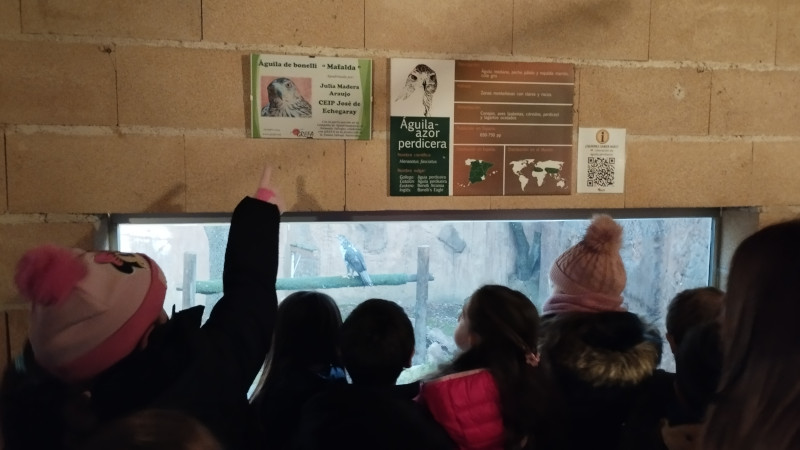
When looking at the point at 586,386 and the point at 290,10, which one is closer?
the point at 586,386

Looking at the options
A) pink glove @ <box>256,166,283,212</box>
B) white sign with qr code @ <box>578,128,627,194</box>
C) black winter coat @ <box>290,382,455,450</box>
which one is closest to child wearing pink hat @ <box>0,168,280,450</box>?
black winter coat @ <box>290,382,455,450</box>

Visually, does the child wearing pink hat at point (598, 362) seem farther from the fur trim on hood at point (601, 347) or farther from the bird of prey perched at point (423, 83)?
the bird of prey perched at point (423, 83)

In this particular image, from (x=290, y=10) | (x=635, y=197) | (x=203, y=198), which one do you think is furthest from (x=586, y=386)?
(x=290, y=10)

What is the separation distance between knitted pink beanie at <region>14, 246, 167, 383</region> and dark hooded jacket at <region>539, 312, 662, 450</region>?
964mm

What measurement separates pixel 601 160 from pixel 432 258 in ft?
2.09

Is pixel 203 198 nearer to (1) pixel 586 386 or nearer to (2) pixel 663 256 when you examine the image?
(1) pixel 586 386

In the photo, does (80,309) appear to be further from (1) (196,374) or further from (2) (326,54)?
(2) (326,54)

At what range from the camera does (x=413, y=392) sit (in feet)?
4.60

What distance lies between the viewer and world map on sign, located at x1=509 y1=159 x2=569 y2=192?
1843mm

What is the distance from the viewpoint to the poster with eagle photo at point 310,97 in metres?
1.66

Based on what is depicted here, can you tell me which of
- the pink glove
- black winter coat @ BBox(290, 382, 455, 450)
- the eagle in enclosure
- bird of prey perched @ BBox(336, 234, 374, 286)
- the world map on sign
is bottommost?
black winter coat @ BBox(290, 382, 455, 450)

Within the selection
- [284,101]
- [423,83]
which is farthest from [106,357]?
[423,83]

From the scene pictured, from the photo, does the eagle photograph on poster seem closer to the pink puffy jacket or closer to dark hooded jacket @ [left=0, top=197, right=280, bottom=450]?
dark hooded jacket @ [left=0, top=197, right=280, bottom=450]

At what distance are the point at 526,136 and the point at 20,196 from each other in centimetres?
142
